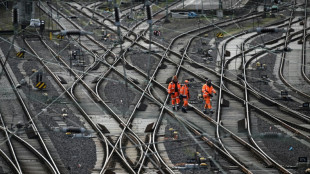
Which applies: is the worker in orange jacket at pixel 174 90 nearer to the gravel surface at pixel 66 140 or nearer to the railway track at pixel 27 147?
the gravel surface at pixel 66 140

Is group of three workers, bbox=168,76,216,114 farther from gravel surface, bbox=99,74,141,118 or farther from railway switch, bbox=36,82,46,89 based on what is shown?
railway switch, bbox=36,82,46,89

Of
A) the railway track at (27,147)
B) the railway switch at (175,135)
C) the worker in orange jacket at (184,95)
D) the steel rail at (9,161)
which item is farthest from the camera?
the worker in orange jacket at (184,95)

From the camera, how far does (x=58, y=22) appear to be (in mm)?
42500

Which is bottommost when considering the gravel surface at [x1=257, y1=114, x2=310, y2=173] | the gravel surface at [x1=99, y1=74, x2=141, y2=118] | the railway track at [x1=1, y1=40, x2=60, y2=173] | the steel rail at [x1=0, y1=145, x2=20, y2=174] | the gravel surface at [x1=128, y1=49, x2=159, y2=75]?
the gravel surface at [x1=128, y1=49, x2=159, y2=75]

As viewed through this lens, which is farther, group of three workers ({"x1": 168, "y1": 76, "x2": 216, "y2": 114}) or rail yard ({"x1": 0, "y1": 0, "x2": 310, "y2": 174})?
group of three workers ({"x1": 168, "y1": 76, "x2": 216, "y2": 114})

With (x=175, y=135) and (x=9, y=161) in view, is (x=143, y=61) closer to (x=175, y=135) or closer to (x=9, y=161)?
(x=175, y=135)

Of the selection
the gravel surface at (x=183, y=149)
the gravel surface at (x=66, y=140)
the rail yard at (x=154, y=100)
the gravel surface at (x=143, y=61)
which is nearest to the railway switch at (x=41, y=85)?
the rail yard at (x=154, y=100)

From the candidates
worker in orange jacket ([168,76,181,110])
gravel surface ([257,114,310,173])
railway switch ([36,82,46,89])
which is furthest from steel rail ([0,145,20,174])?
railway switch ([36,82,46,89])

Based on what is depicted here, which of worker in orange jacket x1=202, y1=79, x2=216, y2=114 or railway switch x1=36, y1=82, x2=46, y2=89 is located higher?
worker in orange jacket x1=202, y1=79, x2=216, y2=114

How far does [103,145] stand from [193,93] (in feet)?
21.8

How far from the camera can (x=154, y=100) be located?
74.9 ft

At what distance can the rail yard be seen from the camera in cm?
1669

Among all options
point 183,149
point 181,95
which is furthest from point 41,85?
point 183,149

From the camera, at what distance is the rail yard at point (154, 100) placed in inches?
657
